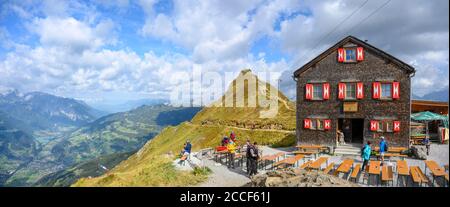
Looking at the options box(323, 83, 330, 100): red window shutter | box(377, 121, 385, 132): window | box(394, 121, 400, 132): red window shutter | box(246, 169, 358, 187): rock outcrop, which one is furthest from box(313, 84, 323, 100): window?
box(246, 169, 358, 187): rock outcrop

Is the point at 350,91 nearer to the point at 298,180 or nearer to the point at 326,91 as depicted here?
the point at 326,91

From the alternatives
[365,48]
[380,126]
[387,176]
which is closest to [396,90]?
[380,126]

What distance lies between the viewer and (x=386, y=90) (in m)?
21.8

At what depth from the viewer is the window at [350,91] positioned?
894 inches

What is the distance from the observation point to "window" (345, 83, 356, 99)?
22703mm

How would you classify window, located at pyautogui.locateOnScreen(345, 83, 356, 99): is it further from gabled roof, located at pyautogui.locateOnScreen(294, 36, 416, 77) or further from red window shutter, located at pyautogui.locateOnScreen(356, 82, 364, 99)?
gabled roof, located at pyautogui.locateOnScreen(294, 36, 416, 77)

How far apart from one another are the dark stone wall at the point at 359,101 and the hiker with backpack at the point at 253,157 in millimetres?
10463

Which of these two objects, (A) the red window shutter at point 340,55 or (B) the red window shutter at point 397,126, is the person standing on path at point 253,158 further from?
(B) the red window shutter at point 397,126

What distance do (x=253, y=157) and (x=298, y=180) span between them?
543 cm

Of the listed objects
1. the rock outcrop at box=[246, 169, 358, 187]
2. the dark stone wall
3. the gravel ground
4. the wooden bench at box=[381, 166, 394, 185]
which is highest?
the dark stone wall

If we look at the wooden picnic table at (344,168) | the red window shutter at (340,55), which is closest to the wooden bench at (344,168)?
the wooden picnic table at (344,168)
